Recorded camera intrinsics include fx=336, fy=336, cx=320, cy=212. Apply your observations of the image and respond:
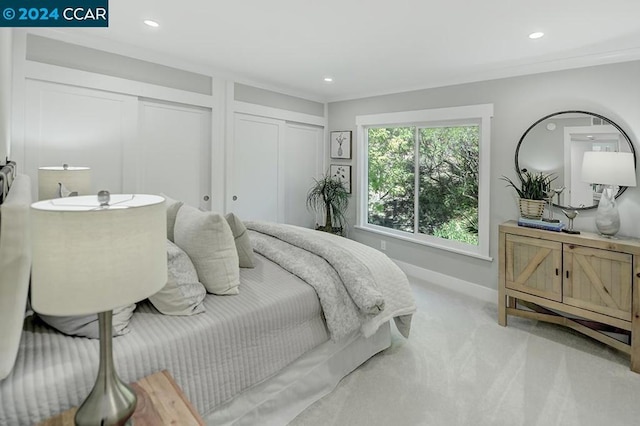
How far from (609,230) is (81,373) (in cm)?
331

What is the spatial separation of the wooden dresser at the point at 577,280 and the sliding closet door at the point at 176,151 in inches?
120

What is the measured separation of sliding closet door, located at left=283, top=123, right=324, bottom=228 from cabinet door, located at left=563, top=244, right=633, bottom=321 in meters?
3.15

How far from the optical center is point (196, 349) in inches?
56.6

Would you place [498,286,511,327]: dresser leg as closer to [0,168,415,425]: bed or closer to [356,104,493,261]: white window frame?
[356,104,493,261]: white window frame

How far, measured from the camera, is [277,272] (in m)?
2.15

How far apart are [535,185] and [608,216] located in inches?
24.9

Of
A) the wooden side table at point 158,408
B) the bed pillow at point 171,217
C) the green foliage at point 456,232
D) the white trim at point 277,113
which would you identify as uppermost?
the white trim at point 277,113

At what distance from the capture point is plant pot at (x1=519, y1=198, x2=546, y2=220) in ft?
9.72

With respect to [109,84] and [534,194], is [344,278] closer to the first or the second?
[534,194]

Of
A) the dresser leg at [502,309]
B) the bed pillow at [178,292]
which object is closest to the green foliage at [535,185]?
the dresser leg at [502,309]

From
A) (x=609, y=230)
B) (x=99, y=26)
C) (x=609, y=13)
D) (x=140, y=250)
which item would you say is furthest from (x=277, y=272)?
(x=609, y=13)

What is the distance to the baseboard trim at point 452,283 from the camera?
3537 mm

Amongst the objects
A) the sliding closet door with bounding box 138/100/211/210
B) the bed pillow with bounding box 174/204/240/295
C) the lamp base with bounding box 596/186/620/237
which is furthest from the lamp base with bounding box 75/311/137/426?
the lamp base with bounding box 596/186/620/237

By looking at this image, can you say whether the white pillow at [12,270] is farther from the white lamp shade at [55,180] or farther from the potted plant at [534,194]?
the potted plant at [534,194]
